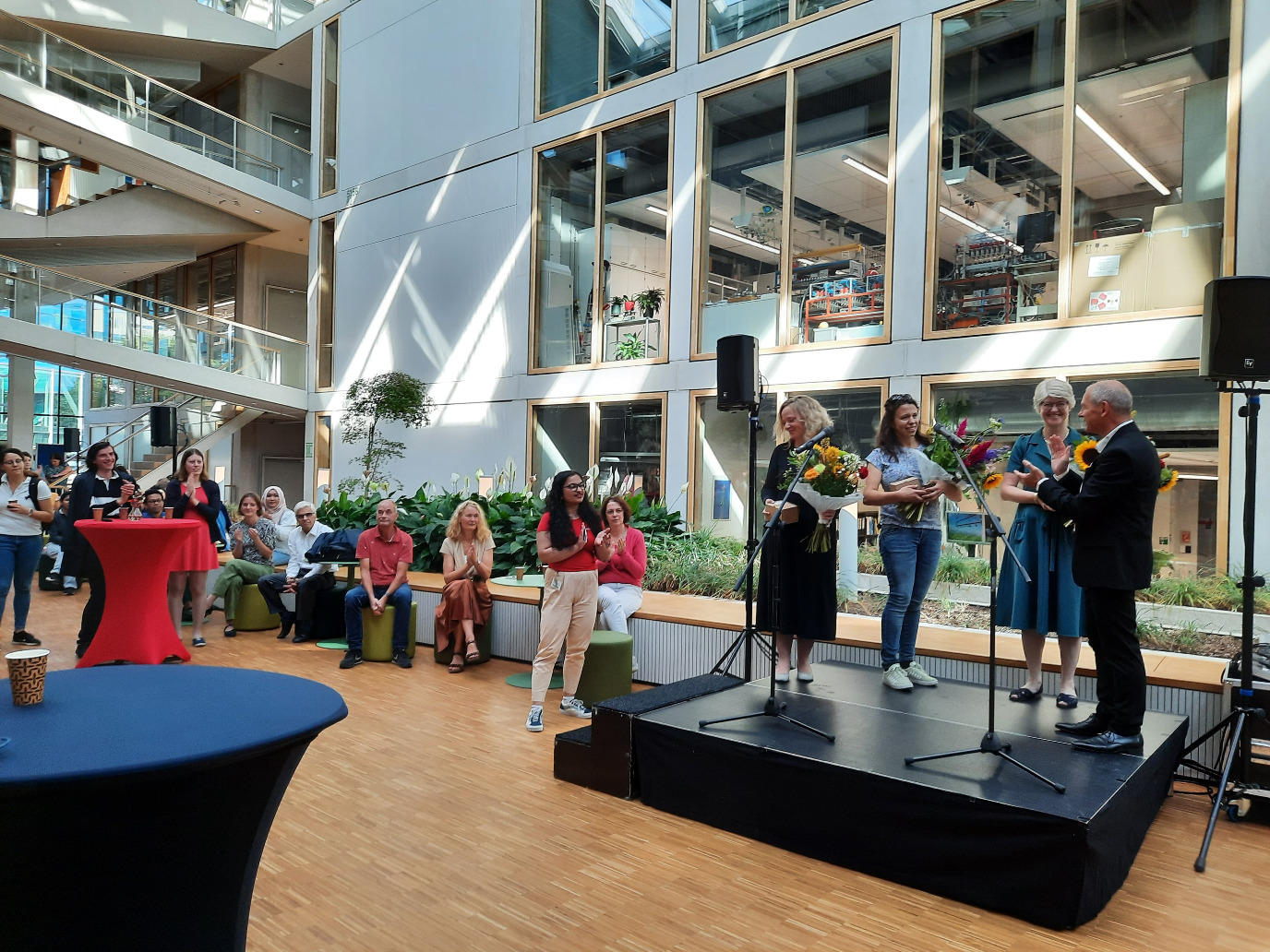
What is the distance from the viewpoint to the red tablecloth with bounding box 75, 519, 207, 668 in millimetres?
5828

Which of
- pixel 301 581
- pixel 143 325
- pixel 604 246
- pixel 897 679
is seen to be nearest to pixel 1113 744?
pixel 897 679

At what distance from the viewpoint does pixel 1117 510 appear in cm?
351

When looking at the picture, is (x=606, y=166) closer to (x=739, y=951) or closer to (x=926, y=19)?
(x=926, y=19)

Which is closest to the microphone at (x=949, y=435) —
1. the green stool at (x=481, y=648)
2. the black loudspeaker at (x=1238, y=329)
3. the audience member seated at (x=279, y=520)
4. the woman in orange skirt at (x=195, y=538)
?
the black loudspeaker at (x=1238, y=329)

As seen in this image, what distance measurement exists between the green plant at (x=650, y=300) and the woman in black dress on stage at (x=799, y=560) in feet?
21.5

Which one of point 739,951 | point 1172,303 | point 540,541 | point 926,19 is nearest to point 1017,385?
point 1172,303

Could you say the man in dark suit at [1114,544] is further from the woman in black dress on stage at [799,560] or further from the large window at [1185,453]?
the large window at [1185,453]

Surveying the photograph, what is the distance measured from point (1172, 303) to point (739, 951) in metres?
6.96

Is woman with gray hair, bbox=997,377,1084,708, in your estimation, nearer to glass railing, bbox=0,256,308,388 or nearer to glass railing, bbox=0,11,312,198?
glass railing, bbox=0,256,308,388

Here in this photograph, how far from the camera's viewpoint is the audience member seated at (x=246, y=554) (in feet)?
27.6

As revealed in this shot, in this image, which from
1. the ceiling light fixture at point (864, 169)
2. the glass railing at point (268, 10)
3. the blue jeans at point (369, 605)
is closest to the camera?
the blue jeans at point (369, 605)

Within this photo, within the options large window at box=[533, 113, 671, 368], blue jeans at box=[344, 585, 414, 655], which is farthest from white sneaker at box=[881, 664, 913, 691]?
large window at box=[533, 113, 671, 368]

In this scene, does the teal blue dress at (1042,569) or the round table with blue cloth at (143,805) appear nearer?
the round table with blue cloth at (143,805)

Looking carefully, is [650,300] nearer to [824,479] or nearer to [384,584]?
[384,584]
